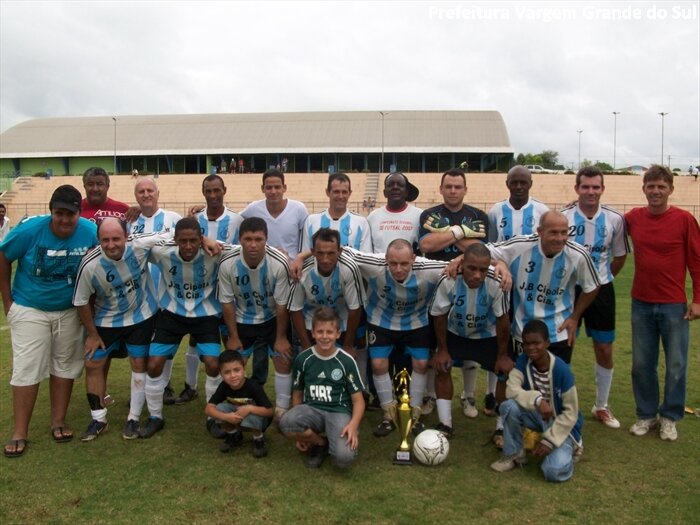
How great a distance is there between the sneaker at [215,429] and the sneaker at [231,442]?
18 centimetres

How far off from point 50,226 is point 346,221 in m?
2.53

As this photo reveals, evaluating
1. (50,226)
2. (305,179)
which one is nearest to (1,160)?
(305,179)

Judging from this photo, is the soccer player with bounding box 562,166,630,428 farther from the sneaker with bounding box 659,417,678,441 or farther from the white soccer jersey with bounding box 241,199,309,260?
the white soccer jersey with bounding box 241,199,309,260

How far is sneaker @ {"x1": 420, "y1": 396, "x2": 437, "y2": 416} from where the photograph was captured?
213 inches

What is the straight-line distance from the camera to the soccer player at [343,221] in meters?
5.31

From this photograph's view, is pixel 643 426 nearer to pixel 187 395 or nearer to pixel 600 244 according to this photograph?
pixel 600 244

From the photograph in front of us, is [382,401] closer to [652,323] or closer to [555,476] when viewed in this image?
[555,476]

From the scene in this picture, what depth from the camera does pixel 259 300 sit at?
4938mm

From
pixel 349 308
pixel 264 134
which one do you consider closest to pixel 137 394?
pixel 349 308

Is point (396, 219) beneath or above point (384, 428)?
above

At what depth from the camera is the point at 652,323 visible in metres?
4.79

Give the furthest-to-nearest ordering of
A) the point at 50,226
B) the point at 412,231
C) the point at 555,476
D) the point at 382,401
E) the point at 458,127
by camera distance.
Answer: the point at 458,127, the point at 412,231, the point at 382,401, the point at 50,226, the point at 555,476

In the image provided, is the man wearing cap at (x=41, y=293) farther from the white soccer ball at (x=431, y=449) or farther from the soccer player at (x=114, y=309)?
the white soccer ball at (x=431, y=449)

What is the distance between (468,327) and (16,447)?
367cm
